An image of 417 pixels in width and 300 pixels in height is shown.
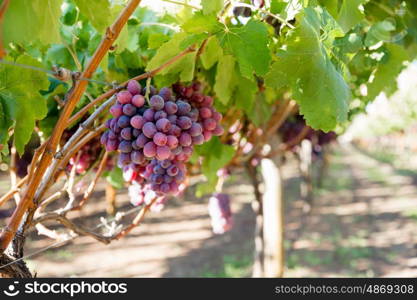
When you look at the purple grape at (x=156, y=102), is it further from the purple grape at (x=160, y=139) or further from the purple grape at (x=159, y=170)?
the purple grape at (x=159, y=170)

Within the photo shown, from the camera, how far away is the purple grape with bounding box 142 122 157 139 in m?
1.00

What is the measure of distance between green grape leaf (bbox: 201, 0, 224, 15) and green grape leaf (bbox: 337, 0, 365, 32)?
0.95 feet

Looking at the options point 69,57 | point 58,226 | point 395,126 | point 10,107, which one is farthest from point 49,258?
point 395,126

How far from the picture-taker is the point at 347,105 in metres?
0.94

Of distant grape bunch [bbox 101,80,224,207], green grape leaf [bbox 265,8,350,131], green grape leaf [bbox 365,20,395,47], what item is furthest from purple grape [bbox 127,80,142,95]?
green grape leaf [bbox 365,20,395,47]

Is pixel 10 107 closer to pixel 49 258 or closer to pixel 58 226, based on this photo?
pixel 49 258

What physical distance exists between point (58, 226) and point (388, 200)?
7951mm

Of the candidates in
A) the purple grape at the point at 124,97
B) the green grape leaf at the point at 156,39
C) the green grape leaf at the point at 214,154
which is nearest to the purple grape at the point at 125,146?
the purple grape at the point at 124,97

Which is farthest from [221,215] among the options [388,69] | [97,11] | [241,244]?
[241,244]

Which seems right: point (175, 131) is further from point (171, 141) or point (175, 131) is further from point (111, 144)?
point (111, 144)

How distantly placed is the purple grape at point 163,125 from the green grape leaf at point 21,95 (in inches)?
12.2

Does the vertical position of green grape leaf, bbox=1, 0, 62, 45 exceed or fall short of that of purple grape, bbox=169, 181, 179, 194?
it exceeds it

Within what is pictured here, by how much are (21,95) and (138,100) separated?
29 cm

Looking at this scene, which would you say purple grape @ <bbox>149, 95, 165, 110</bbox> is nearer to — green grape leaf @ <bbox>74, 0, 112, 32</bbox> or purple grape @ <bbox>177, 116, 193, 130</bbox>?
purple grape @ <bbox>177, 116, 193, 130</bbox>
